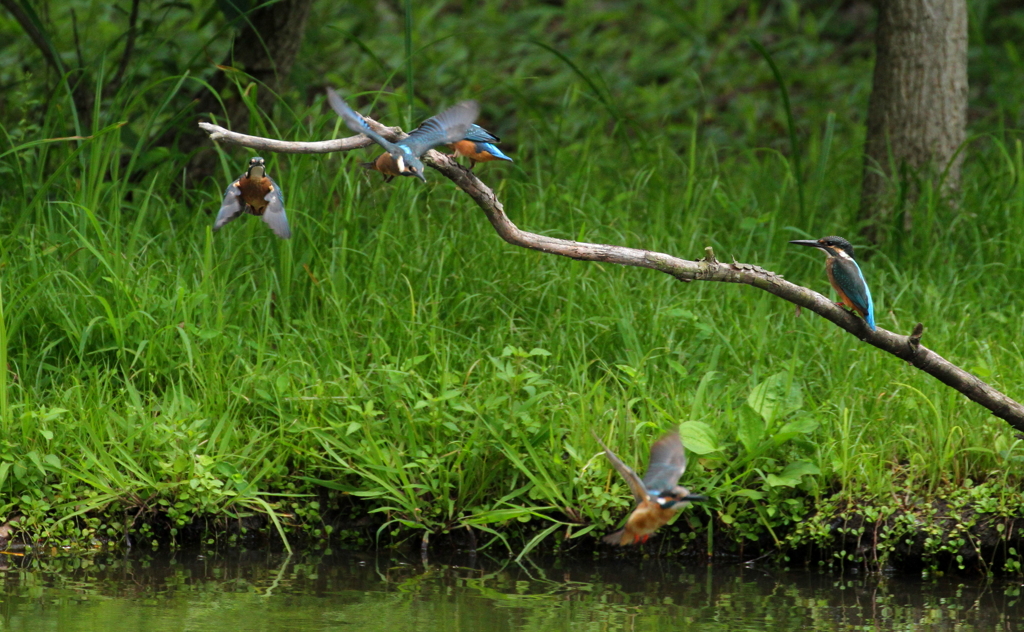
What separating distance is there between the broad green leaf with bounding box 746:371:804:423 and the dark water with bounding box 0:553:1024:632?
→ 1.85ft

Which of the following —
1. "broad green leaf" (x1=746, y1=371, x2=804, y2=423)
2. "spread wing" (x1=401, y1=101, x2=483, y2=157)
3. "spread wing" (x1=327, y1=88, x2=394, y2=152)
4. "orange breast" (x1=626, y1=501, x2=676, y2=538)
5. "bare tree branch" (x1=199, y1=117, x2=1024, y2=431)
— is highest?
"spread wing" (x1=401, y1=101, x2=483, y2=157)

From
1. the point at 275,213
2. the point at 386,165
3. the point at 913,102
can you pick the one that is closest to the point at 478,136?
the point at 386,165

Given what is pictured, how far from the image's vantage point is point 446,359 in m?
4.24

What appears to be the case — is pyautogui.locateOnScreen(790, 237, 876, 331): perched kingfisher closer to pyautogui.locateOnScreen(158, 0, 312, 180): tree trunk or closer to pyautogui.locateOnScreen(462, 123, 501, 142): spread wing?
pyautogui.locateOnScreen(462, 123, 501, 142): spread wing

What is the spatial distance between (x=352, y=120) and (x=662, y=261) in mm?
951

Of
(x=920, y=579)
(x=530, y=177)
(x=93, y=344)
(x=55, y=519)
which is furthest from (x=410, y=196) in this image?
(x=920, y=579)

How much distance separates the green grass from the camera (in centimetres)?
388

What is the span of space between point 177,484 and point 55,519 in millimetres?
450

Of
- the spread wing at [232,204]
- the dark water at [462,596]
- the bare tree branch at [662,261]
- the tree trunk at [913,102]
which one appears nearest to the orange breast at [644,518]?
the dark water at [462,596]

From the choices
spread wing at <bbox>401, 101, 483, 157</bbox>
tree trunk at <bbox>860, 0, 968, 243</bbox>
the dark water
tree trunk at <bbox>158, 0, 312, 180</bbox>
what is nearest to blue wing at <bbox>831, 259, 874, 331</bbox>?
the dark water

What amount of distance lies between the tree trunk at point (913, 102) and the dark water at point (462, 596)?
8.17ft

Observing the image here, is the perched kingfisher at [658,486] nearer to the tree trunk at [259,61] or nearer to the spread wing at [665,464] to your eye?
the spread wing at [665,464]

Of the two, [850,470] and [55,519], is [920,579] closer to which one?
[850,470]

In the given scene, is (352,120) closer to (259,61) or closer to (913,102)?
(259,61)
